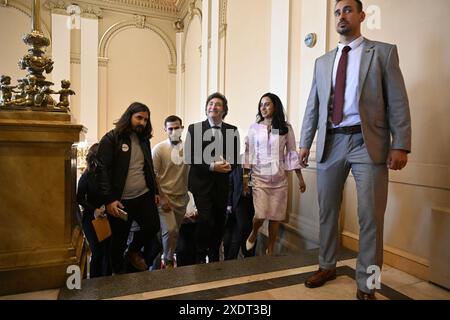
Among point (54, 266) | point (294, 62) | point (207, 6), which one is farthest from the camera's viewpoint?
point (207, 6)

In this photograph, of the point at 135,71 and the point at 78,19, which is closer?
the point at 78,19

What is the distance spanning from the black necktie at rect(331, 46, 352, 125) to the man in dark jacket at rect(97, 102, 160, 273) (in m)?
1.45

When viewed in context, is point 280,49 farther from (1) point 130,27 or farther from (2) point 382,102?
(1) point 130,27

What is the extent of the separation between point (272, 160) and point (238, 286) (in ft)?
4.12

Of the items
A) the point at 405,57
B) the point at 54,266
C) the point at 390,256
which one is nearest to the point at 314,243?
the point at 390,256

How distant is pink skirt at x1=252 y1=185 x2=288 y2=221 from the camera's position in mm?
2850

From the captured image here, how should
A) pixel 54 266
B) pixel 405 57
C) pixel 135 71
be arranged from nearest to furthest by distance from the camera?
pixel 54 266 → pixel 405 57 → pixel 135 71

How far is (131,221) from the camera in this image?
2461mm

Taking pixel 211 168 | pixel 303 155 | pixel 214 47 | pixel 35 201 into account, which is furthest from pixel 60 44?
Answer: pixel 303 155

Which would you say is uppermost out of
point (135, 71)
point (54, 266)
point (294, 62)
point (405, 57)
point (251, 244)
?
point (135, 71)

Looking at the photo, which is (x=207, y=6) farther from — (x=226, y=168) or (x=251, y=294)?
(x=251, y=294)

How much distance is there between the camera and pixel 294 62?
135 inches

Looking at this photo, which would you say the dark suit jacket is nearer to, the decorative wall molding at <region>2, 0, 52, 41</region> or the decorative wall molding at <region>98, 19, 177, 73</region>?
the decorative wall molding at <region>98, 19, 177, 73</region>

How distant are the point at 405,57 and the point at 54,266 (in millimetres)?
2655
